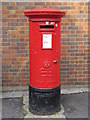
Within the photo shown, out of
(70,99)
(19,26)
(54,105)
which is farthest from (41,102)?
(19,26)

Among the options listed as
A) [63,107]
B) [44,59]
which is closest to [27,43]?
[44,59]

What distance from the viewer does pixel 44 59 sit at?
15.7 ft

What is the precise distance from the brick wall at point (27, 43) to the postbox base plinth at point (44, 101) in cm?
142

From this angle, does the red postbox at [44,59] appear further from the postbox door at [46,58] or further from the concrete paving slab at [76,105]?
the concrete paving slab at [76,105]

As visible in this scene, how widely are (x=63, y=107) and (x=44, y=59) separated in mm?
1213

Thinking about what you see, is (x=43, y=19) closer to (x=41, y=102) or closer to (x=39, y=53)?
(x=39, y=53)

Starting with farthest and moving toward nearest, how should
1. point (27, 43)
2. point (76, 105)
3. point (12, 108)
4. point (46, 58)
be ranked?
point (27, 43) < point (76, 105) < point (12, 108) < point (46, 58)

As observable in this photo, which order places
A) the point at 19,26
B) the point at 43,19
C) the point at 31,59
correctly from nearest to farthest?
the point at 43,19 < the point at 31,59 < the point at 19,26

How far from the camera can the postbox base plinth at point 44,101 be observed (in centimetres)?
489

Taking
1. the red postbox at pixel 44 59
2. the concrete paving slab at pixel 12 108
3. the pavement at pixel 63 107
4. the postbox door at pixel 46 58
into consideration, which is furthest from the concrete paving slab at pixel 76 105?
the concrete paving slab at pixel 12 108

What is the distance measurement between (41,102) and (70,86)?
5.66 ft

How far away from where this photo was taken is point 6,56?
6.27m

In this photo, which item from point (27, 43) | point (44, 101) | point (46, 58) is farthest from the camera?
point (27, 43)

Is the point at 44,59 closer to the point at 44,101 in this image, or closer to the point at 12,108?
the point at 44,101
